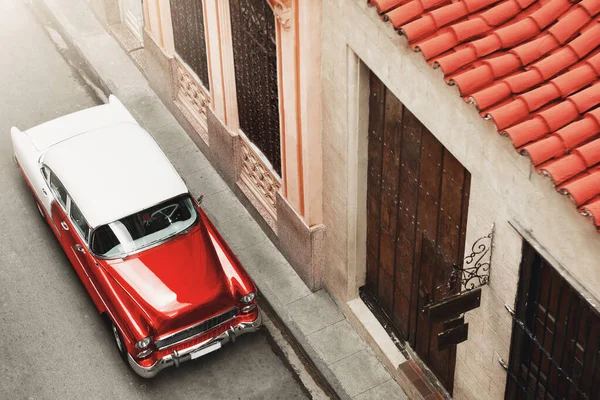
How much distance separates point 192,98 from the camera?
1566 centimetres

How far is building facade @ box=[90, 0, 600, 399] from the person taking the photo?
24.9ft

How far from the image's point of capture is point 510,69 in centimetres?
781

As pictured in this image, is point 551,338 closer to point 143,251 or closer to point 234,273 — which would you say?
point 234,273

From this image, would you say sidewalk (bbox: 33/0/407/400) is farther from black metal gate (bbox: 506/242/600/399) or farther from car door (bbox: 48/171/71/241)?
black metal gate (bbox: 506/242/600/399)

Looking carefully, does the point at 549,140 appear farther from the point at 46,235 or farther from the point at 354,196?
the point at 46,235

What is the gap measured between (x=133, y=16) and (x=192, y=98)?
3.37 meters

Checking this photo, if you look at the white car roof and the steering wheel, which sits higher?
the white car roof

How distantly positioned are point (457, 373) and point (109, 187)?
5039 millimetres

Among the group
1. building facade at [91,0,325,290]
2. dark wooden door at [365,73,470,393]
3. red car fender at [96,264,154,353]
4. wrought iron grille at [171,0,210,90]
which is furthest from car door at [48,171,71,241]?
dark wooden door at [365,73,470,393]

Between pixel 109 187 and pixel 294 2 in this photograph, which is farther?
pixel 109 187

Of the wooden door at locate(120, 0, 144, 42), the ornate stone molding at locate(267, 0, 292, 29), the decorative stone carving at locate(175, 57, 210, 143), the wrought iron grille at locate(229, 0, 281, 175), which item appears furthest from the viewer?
the wooden door at locate(120, 0, 144, 42)

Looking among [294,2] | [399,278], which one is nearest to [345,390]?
[399,278]

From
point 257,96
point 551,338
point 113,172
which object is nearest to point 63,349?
point 113,172

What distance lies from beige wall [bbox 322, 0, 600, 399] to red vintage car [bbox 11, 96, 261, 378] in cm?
160
